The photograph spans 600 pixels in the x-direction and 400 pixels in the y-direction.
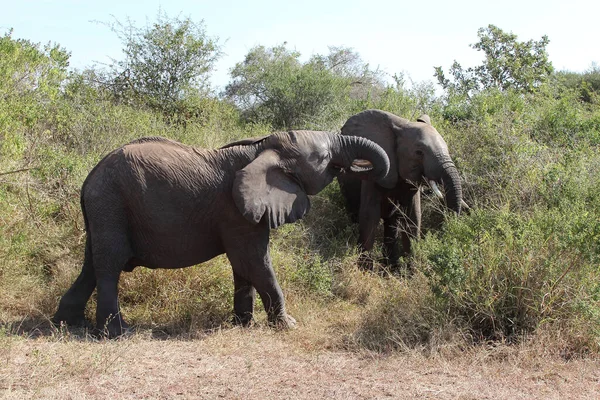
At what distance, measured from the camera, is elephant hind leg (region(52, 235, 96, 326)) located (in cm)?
669

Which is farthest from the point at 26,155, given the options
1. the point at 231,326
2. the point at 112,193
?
the point at 231,326

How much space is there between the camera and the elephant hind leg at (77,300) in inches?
263

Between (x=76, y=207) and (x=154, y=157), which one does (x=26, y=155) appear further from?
(x=154, y=157)

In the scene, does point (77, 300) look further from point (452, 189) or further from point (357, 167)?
point (452, 189)

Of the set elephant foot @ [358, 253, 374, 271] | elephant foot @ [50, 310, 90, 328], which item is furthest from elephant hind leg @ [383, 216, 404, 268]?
elephant foot @ [50, 310, 90, 328]

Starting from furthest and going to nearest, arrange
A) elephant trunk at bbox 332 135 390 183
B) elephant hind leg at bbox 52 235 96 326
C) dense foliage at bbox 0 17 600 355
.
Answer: elephant trunk at bbox 332 135 390 183
elephant hind leg at bbox 52 235 96 326
dense foliage at bbox 0 17 600 355

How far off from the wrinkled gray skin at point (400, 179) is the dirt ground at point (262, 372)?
3208mm

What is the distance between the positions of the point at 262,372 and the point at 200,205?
1823mm

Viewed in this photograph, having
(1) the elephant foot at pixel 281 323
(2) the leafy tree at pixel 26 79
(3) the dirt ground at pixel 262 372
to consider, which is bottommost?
(3) the dirt ground at pixel 262 372

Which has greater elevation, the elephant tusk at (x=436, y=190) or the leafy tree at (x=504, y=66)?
the leafy tree at (x=504, y=66)

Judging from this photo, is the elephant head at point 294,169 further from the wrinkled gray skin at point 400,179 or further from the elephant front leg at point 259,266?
the wrinkled gray skin at point 400,179

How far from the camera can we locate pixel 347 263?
8.66m

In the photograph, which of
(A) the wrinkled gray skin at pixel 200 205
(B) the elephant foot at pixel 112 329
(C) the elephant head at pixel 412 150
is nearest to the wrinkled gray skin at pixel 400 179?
(C) the elephant head at pixel 412 150

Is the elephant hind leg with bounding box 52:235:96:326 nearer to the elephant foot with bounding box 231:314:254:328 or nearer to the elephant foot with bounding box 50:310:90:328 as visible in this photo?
the elephant foot with bounding box 50:310:90:328
